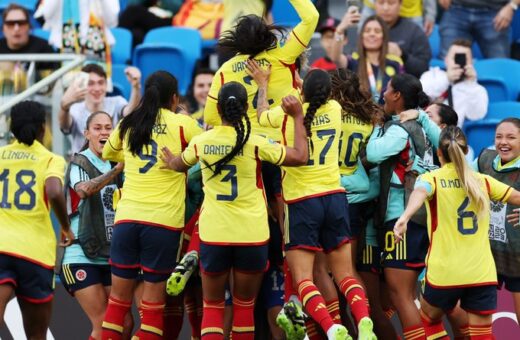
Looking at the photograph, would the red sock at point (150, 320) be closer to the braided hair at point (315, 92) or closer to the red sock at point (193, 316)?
the red sock at point (193, 316)

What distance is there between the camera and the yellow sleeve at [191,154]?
9688mm

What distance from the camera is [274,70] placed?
10.2 meters

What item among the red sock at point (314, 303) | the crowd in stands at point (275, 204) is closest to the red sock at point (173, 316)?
the crowd in stands at point (275, 204)

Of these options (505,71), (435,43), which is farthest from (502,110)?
(435,43)

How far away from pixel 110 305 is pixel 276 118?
6.11 feet

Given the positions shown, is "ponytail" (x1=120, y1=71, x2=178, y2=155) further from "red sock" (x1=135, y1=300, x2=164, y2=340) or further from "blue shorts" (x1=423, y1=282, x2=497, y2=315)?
"blue shorts" (x1=423, y1=282, x2=497, y2=315)

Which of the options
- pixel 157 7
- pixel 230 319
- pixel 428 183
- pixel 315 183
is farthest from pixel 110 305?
pixel 157 7

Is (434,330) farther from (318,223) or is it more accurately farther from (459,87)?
(459,87)

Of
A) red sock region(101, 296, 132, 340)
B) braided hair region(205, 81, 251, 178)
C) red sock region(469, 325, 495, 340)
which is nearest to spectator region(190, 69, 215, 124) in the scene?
red sock region(101, 296, 132, 340)

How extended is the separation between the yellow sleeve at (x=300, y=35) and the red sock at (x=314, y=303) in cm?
168

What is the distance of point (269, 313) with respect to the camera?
35.4 ft

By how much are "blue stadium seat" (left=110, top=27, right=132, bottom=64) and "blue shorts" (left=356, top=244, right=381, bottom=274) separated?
5.33 meters

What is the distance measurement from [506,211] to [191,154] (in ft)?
8.39

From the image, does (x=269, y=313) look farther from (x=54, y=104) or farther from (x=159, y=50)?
(x=159, y=50)
